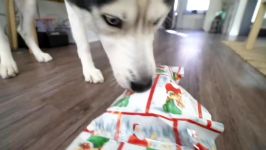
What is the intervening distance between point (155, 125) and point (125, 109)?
95mm

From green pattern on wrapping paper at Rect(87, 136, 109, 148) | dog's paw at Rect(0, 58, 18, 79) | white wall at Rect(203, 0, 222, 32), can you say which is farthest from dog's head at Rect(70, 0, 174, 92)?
white wall at Rect(203, 0, 222, 32)

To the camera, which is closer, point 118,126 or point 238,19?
point 118,126

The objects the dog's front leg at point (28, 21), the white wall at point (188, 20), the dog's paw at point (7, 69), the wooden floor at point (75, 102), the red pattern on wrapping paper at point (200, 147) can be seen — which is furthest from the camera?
the white wall at point (188, 20)

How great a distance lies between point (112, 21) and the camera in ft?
1.88

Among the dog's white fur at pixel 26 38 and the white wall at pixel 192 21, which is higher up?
the dog's white fur at pixel 26 38

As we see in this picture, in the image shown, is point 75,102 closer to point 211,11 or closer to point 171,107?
point 171,107

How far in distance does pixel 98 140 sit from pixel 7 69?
0.76 meters

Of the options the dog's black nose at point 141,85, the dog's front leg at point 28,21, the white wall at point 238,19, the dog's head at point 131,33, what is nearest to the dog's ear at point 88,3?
the dog's head at point 131,33

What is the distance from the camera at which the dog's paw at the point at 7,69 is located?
98 cm

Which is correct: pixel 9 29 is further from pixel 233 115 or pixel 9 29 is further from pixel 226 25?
pixel 226 25

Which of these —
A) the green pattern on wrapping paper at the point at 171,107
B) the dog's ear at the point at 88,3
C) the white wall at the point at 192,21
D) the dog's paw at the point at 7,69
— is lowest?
the white wall at the point at 192,21

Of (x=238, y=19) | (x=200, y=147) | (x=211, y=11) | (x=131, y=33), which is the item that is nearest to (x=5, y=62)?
(x=131, y=33)

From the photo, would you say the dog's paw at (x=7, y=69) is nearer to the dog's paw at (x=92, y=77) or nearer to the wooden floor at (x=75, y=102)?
the wooden floor at (x=75, y=102)

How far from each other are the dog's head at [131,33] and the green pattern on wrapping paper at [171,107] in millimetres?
79
